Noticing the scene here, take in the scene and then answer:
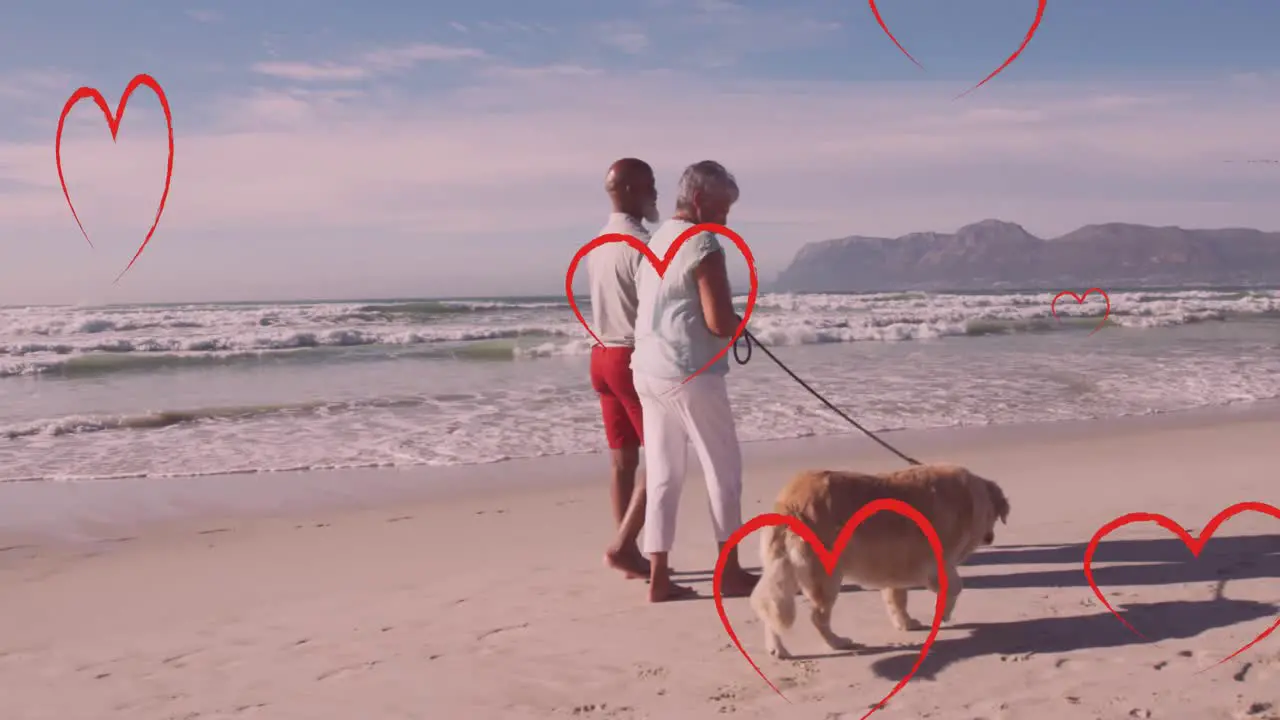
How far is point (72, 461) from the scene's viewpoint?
7.85m

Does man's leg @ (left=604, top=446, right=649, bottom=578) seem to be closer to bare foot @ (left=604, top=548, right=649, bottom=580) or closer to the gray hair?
bare foot @ (left=604, top=548, right=649, bottom=580)

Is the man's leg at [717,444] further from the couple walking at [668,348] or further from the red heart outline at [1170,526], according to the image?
the red heart outline at [1170,526]

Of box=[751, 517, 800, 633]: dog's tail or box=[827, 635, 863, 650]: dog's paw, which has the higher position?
box=[751, 517, 800, 633]: dog's tail

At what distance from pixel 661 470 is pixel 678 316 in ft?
2.20

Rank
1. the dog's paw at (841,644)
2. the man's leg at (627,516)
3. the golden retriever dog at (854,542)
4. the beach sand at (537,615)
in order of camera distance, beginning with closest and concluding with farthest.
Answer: the beach sand at (537,615) < the golden retriever dog at (854,542) < the dog's paw at (841,644) < the man's leg at (627,516)

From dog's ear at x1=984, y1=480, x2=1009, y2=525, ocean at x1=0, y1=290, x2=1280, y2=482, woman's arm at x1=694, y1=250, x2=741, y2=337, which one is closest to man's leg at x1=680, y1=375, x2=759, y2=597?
woman's arm at x1=694, y1=250, x2=741, y2=337

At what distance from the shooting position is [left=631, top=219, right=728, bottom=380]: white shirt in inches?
141

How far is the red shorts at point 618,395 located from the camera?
4270 millimetres

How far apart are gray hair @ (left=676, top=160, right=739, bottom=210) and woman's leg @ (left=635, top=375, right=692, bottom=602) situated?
719 mm

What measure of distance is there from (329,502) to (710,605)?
3394 millimetres

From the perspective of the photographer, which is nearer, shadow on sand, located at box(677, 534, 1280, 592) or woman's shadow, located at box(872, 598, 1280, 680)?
woman's shadow, located at box(872, 598, 1280, 680)

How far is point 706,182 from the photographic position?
362cm

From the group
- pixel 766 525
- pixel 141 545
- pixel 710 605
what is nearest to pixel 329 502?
pixel 141 545

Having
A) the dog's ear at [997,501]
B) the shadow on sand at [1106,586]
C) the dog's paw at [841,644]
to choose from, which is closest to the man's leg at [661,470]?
the shadow on sand at [1106,586]
